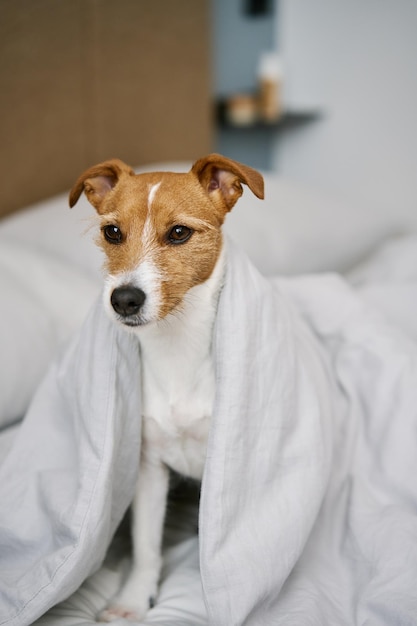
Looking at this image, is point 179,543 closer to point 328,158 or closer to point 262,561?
point 262,561

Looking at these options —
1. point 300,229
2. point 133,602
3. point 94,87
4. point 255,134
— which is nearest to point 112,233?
point 133,602

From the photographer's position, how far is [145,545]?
1268mm

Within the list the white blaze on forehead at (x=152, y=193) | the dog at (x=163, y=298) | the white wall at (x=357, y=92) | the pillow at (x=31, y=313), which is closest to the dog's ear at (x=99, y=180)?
the dog at (x=163, y=298)

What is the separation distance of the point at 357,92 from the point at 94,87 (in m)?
1.94

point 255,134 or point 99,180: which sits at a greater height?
point 99,180

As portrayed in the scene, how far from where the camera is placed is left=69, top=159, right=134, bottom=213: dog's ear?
3.98 feet

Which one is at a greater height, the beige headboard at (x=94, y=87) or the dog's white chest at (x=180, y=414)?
the beige headboard at (x=94, y=87)

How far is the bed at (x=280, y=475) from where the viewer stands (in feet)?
3.58

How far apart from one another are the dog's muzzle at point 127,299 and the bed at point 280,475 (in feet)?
0.69

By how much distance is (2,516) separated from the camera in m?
1.20

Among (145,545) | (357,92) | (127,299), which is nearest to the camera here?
(127,299)

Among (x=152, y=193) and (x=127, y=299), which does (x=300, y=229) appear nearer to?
(x=152, y=193)

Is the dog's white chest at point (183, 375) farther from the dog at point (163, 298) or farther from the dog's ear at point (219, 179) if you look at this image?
the dog's ear at point (219, 179)

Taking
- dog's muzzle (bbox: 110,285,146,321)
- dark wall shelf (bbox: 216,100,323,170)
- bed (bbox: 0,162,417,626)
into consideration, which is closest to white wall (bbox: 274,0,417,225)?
dark wall shelf (bbox: 216,100,323,170)
